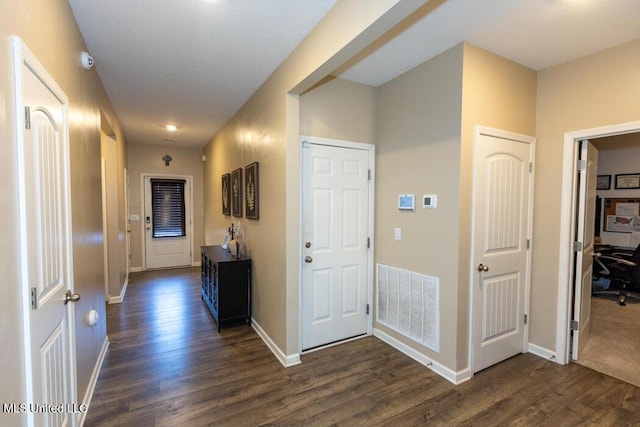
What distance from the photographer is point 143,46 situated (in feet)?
7.91

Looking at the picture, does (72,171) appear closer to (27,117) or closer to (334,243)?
(27,117)

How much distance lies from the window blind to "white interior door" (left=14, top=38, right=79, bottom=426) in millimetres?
5143

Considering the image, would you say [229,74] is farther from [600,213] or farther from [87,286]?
[600,213]

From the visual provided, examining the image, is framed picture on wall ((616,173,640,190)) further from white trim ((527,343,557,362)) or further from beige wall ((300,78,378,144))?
beige wall ((300,78,378,144))

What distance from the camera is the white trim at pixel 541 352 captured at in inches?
109

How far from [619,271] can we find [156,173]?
27.0 feet

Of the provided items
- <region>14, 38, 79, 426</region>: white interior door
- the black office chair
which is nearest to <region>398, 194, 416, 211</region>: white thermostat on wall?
<region>14, 38, 79, 426</region>: white interior door

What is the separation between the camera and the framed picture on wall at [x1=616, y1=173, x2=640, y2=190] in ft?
15.8

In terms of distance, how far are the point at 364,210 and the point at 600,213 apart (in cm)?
489

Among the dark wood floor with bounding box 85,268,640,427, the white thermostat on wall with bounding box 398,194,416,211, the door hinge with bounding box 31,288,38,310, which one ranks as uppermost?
the white thermostat on wall with bounding box 398,194,416,211

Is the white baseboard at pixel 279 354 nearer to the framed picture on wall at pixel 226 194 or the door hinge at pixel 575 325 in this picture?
the framed picture on wall at pixel 226 194

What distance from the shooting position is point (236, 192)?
13.6 feet

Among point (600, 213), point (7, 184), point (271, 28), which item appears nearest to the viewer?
point (7, 184)

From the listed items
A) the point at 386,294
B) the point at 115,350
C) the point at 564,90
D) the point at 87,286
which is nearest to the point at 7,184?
the point at 87,286
